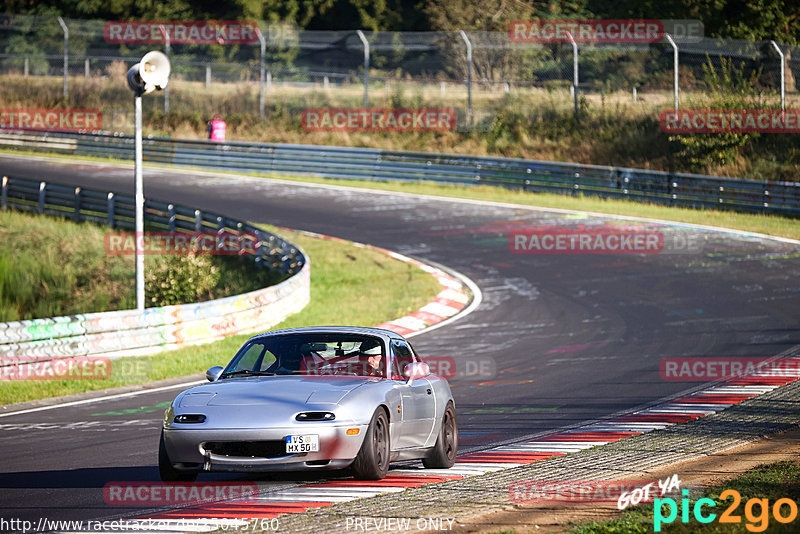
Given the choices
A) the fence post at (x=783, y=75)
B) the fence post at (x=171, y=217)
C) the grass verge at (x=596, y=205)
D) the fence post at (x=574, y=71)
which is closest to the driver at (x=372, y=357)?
the fence post at (x=171, y=217)

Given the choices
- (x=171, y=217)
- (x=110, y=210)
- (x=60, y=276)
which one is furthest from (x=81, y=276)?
(x=110, y=210)

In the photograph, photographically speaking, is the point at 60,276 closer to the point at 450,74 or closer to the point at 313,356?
the point at 313,356

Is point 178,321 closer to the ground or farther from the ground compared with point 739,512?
closer to the ground

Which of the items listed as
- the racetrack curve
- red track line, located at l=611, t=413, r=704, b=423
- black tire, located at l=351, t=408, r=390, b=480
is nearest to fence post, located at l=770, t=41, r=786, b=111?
the racetrack curve

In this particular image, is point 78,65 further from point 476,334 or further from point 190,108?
point 476,334

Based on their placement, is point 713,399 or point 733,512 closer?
point 733,512

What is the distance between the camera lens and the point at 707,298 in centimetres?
1986

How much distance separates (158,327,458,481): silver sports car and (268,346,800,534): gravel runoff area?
0.50 m

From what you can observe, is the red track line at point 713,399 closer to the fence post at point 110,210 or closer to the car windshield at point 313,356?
the car windshield at point 313,356

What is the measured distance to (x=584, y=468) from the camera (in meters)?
8.45

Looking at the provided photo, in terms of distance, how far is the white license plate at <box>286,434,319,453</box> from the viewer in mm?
7480

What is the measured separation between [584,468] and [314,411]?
7.39 feet

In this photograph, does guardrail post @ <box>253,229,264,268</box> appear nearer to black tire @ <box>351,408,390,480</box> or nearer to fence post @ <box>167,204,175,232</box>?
fence post @ <box>167,204,175,232</box>

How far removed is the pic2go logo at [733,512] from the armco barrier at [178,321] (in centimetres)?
982
